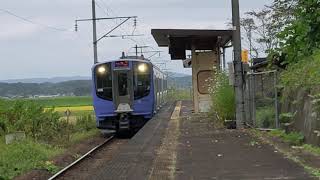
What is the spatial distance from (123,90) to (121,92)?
0.12m

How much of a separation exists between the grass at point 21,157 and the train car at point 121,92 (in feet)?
21.7

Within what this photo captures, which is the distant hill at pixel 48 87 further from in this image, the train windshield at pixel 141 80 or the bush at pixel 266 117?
the bush at pixel 266 117

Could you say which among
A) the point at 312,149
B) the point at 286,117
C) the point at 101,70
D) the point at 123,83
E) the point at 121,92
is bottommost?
the point at 312,149

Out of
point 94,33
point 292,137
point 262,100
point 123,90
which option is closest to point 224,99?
point 262,100

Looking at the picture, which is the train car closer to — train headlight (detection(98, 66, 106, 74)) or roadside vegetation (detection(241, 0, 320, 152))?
train headlight (detection(98, 66, 106, 74))

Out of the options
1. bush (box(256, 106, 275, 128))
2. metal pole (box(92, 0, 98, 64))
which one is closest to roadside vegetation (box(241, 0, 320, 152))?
bush (box(256, 106, 275, 128))

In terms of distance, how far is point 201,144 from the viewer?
16.1 m

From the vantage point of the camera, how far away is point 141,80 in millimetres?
26281

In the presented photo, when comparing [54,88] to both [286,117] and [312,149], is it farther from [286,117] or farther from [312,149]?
Answer: [312,149]

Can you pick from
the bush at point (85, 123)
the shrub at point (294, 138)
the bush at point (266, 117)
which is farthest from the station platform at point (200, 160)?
the bush at point (85, 123)

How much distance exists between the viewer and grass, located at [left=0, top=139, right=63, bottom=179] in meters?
14.0

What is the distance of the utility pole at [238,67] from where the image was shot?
20359 millimetres

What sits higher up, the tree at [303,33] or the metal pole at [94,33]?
the metal pole at [94,33]

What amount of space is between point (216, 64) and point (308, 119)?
16.6m
